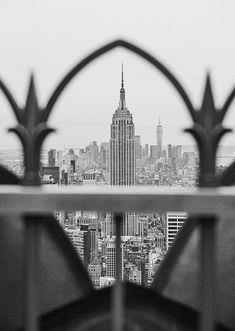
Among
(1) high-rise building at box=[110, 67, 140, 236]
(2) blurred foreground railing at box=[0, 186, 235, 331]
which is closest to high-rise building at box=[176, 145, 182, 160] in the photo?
(1) high-rise building at box=[110, 67, 140, 236]

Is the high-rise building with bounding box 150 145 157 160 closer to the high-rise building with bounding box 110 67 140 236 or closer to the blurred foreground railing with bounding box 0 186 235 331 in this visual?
the high-rise building with bounding box 110 67 140 236

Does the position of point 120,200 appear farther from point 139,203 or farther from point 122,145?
point 122,145

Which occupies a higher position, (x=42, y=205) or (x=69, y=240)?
(x=42, y=205)

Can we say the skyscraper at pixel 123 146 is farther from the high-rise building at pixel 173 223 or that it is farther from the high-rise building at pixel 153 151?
the high-rise building at pixel 173 223

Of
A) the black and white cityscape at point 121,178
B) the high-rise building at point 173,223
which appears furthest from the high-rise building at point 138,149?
the high-rise building at point 173,223

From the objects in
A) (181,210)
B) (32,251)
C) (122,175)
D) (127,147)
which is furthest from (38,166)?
(127,147)

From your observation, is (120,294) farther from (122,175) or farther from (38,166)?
(122,175)

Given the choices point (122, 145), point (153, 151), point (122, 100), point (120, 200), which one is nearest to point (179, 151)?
point (153, 151)
